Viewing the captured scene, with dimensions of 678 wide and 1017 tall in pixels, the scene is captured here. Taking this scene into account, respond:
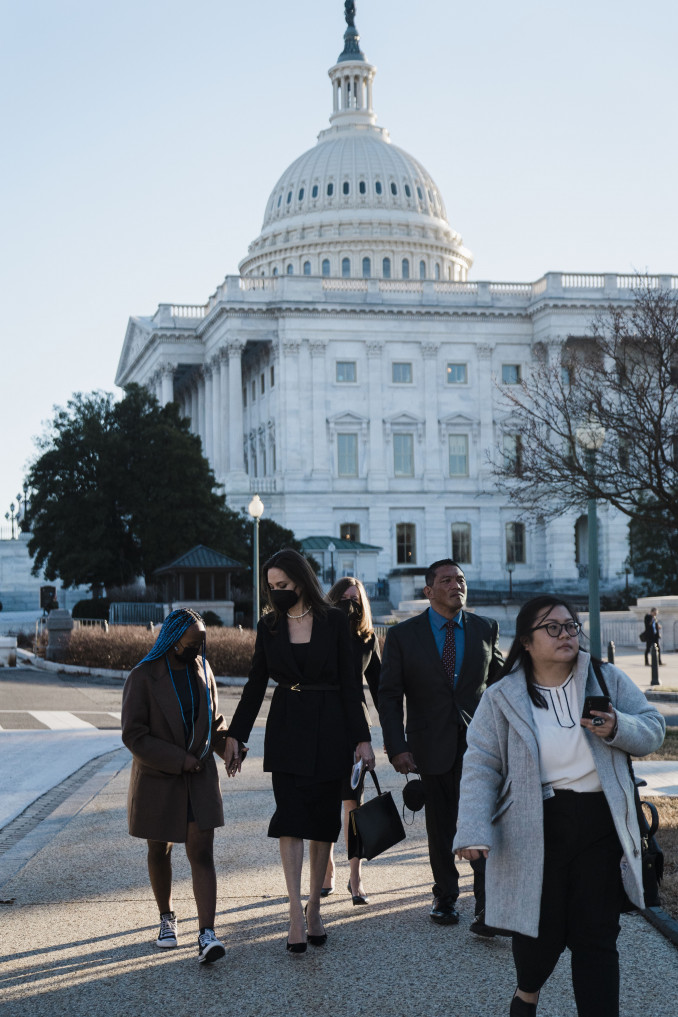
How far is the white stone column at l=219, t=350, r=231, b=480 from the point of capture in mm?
90375

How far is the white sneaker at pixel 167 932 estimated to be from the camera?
7.68 metres

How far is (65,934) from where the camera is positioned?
26.2 ft

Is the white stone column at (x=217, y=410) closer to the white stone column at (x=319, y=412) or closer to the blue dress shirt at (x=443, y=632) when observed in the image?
the white stone column at (x=319, y=412)

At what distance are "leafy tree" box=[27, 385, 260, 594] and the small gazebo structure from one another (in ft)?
33.1

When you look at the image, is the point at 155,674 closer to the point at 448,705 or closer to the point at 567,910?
the point at 448,705

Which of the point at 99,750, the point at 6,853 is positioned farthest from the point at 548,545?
the point at 6,853

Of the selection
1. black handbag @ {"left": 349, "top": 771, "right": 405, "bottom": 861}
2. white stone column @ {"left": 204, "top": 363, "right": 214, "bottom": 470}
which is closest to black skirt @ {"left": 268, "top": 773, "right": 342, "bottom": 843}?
black handbag @ {"left": 349, "top": 771, "right": 405, "bottom": 861}

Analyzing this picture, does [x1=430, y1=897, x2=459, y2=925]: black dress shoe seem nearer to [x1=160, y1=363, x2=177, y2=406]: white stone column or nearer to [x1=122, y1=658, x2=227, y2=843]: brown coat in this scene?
[x1=122, y1=658, x2=227, y2=843]: brown coat

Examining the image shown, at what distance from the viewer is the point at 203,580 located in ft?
148

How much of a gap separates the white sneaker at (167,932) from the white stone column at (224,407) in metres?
82.6

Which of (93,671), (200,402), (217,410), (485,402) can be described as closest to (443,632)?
(93,671)

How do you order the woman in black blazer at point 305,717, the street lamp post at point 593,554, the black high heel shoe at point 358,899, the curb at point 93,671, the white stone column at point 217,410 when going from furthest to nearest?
the white stone column at point 217,410 → the curb at point 93,671 → the street lamp post at point 593,554 → the black high heel shoe at point 358,899 → the woman in black blazer at point 305,717

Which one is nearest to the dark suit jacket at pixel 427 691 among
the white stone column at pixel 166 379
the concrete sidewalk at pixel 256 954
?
the concrete sidewalk at pixel 256 954

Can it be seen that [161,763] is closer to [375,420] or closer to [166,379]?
[375,420]
